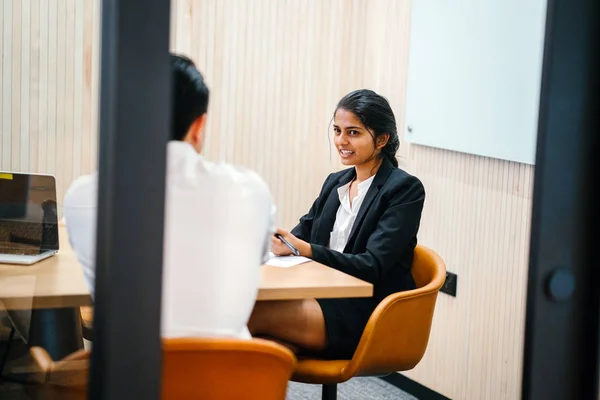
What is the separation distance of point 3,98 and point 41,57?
0.50 feet

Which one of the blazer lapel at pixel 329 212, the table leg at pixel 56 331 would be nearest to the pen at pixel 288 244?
the blazer lapel at pixel 329 212

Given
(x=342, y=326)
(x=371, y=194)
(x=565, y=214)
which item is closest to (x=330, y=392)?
(x=342, y=326)

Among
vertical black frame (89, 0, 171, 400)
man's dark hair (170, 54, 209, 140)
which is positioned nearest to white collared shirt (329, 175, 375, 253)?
man's dark hair (170, 54, 209, 140)

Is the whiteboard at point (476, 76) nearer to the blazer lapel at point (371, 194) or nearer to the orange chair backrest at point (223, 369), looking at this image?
the blazer lapel at point (371, 194)

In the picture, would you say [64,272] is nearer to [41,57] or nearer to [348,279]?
[348,279]

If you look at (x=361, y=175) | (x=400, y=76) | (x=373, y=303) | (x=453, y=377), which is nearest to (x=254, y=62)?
(x=400, y=76)

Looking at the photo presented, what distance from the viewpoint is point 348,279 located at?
207 centimetres

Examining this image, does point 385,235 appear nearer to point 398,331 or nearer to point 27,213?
point 398,331

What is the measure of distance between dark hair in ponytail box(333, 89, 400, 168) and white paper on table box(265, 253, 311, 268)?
428 millimetres

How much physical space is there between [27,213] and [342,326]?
82cm

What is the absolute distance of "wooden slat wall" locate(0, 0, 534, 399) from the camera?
244 centimetres

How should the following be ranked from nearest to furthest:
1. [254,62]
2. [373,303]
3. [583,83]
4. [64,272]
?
[583,83] < [64,272] < [373,303] < [254,62]

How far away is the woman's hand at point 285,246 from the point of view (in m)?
2.21

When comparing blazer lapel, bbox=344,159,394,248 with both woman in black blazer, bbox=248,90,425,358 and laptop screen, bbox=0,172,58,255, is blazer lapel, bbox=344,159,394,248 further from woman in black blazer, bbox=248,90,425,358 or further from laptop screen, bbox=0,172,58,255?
laptop screen, bbox=0,172,58,255
